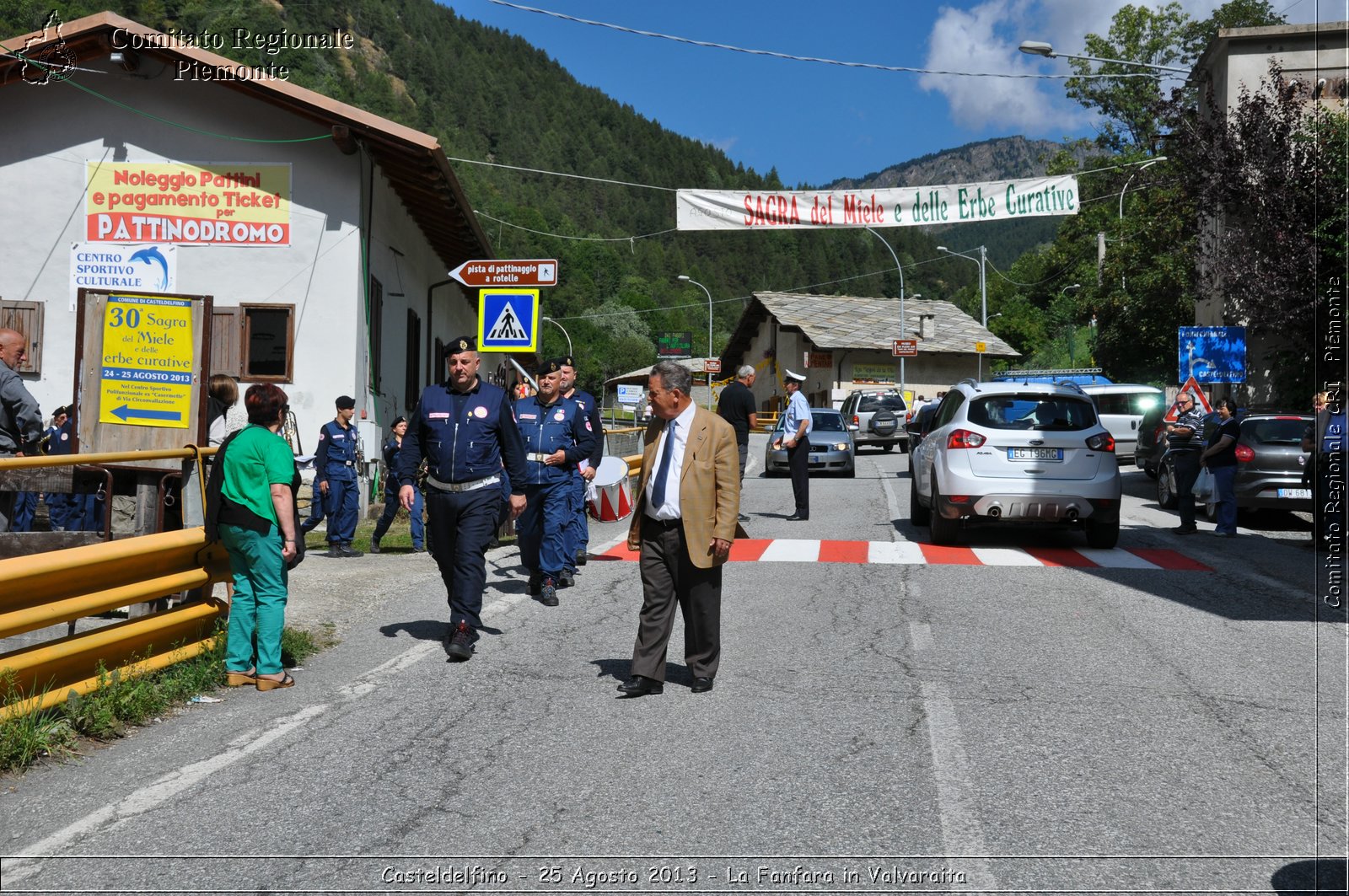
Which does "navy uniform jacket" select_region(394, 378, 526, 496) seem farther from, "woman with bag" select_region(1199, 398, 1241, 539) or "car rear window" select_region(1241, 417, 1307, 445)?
"car rear window" select_region(1241, 417, 1307, 445)

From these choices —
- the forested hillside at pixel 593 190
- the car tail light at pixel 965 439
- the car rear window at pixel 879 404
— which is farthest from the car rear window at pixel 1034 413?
the forested hillside at pixel 593 190

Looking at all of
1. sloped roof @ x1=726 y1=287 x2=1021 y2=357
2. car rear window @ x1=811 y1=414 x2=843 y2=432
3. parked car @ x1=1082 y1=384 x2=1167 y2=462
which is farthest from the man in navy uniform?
sloped roof @ x1=726 y1=287 x2=1021 y2=357

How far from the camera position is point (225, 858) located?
4016mm

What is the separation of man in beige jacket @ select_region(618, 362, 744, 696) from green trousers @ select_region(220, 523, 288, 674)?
74.3 inches

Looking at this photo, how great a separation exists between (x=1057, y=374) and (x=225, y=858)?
30.8 metres

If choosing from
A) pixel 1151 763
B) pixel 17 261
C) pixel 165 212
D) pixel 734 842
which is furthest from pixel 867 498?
pixel 734 842

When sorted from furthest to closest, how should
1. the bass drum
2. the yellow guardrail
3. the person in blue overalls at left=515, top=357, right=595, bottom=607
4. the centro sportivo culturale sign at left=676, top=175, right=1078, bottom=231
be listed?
the centro sportivo culturale sign at left=676, top=175, right=1078, bottom=231 → the bass drum → the person in blue overalls at left=515, top=357, right=595, bottom=607 → the yellow guardrail

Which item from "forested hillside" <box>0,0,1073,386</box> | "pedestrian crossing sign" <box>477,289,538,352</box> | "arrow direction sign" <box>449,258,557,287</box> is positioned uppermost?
"forested hillside" <box>0,0,1073,386</box>

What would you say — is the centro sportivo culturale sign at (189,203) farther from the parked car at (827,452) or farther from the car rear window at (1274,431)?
the car rear window at (1274,431)

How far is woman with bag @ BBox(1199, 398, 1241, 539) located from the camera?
14.3 metres

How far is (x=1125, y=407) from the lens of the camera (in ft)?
96.3

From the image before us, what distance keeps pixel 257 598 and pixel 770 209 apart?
43.5 ft

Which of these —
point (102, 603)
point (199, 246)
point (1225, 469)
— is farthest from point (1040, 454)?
point (199, 246)

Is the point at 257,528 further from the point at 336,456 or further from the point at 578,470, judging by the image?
the point at 336,456
